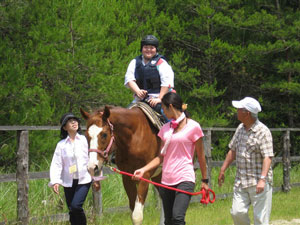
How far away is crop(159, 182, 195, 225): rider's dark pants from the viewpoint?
16.9 ft

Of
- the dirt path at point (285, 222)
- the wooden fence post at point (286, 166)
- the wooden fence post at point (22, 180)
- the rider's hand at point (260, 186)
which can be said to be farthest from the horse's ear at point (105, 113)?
the wooden fence post at point (286, 166)

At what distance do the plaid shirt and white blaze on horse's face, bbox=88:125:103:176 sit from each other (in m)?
1.52

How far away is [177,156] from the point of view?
5344mm

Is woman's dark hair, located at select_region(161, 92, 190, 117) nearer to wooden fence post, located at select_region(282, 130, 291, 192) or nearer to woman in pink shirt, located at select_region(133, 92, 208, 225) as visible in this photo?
woman in pink shirt, located at select_region(133, 92, 208, 225)

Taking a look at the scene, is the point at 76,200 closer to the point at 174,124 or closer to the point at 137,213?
the point at 137,213

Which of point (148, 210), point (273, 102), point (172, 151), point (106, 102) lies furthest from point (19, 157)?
point (273, 102)

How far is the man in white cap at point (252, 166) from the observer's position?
18.7 ft

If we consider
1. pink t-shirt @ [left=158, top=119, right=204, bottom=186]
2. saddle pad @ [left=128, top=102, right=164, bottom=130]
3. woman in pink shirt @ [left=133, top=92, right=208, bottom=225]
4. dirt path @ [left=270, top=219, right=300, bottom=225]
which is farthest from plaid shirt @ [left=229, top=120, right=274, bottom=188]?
dirt path @ [left=270, top=219, right=300, bottom=225]

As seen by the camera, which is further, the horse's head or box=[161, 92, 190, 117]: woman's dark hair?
the horse's head

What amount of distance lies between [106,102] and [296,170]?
24.9 ft

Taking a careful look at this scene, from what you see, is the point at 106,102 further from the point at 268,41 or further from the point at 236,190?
the point at 268,41

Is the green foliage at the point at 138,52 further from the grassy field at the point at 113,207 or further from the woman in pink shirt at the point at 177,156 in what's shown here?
the woman in pink shirt at the point at 177,156

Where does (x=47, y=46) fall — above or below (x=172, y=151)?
above

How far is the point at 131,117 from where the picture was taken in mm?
6523
